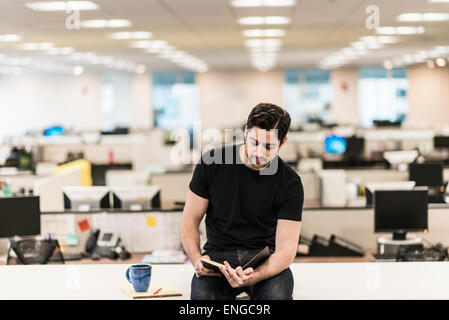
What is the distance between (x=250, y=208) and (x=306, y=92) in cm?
1902

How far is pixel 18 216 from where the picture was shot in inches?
169

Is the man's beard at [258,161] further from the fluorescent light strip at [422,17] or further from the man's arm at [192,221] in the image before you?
the fluorescent light strip at [422,17]

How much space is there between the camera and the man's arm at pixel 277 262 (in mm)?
1975

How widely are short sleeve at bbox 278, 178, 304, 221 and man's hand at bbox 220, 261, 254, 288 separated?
0.80ft

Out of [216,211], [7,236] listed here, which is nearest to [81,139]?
[7,236]

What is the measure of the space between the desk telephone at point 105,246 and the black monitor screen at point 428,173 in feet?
10.1

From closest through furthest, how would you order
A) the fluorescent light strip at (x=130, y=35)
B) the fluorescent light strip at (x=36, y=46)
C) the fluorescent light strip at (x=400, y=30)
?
the fluorescent light strip at (x=400, y=30) → the fluorescent light strip at (x=130, y=35) → the fluorescent light strip at (x=36, y=46)

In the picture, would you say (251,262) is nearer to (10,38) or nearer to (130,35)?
(130,35)

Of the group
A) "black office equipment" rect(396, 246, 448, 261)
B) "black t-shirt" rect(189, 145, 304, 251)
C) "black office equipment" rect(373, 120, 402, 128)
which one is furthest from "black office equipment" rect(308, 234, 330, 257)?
"black office equipment" rect(373, 120, 402, 128)

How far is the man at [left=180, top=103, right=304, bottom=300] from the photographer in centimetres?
205

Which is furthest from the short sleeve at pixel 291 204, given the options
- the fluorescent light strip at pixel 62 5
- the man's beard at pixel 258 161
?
the fluorescent light strip at pixel 62 5

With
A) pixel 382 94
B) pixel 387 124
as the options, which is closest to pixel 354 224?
pixel 387 124

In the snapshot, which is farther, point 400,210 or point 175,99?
point 175,99
